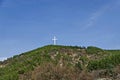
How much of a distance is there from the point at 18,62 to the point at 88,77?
47.6ft

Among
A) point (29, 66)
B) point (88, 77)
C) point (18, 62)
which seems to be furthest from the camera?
point (18, 62)

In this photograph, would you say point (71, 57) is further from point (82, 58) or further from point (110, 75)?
point (110, 75)

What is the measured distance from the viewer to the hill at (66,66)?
93.8ft

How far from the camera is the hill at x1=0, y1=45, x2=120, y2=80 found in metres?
28.6

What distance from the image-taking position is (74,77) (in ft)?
92.6

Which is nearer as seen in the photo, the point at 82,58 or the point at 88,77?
the point at 88,77

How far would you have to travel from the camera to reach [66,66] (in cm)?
2930

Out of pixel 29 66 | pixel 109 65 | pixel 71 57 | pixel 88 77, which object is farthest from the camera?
pixel 71 57

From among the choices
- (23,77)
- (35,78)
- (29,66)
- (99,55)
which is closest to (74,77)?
(35,78)

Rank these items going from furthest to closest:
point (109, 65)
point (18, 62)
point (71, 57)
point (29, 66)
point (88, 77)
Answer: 1. point (18, 62)
2. point (71, 57)
3. point (29, 66)
4. point (109, 65)
5. point (88, 77)

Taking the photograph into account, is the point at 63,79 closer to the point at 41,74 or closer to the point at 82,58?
the point at 41,74

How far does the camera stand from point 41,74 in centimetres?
2922

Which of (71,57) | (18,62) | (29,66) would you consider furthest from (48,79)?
(18,62)

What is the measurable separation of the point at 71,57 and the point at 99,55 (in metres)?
3.11
